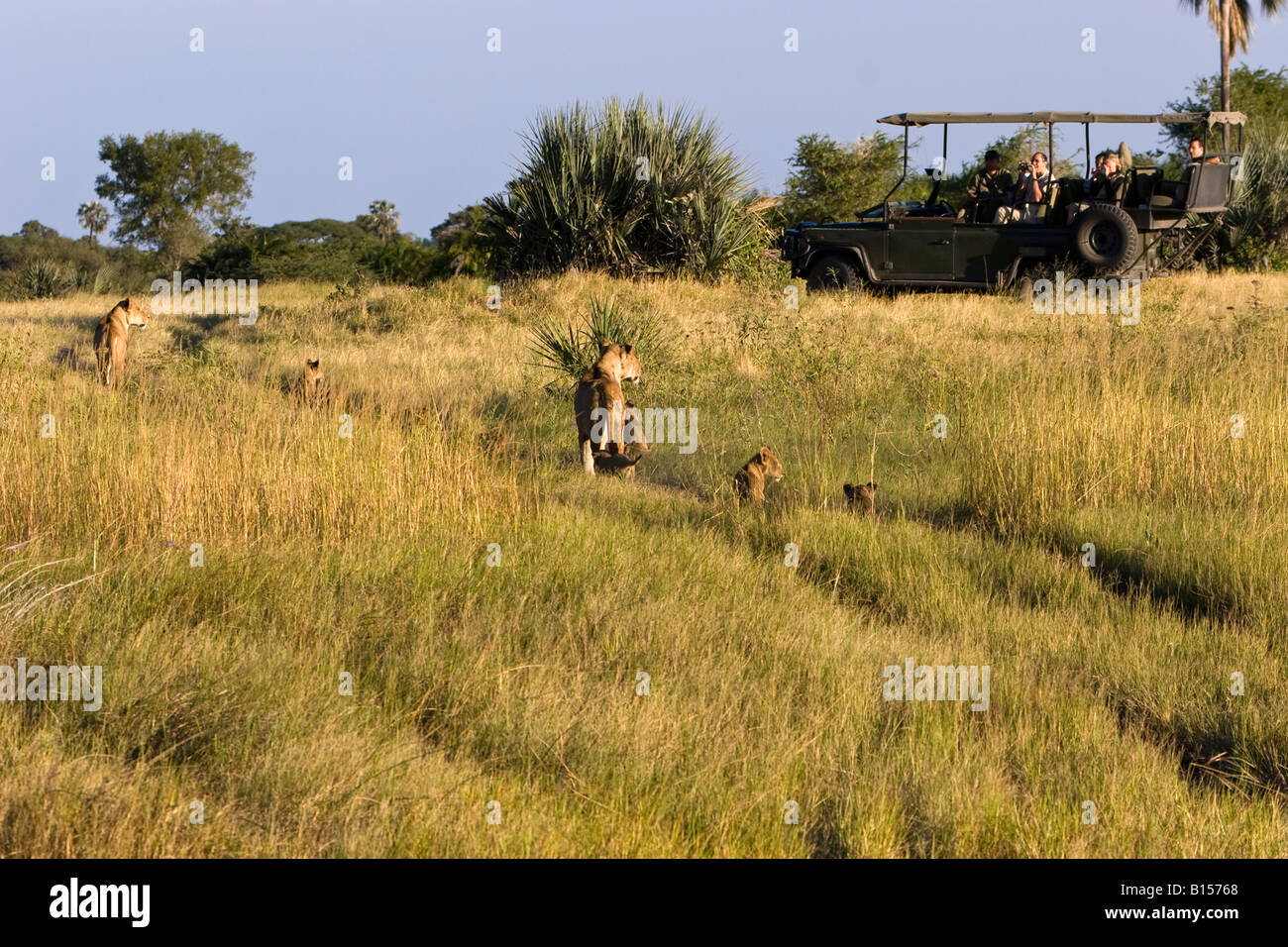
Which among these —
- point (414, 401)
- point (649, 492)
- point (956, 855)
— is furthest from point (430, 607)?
point (414, 401)

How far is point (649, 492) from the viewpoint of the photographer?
820 cm

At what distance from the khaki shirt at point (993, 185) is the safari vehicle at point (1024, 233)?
200mm

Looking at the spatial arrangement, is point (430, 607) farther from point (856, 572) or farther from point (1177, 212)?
point (1177, 212)

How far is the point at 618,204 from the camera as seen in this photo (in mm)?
19312

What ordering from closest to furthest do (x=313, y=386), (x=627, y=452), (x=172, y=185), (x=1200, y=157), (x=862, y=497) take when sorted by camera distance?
(x=862, y=497) < (x=627, y=452) < (x=313, y=386) < (x=1200, y=157) < (x=172, y=185)

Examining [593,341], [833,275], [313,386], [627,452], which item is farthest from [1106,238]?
[313,386]

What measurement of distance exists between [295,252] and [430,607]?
24961 mm

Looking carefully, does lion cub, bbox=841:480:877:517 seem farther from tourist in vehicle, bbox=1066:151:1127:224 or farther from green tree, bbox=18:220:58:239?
green tree, bbox=18:220:58:239

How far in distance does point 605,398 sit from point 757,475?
4.16 feet

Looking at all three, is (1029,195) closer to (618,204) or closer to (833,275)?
→ (833,275)

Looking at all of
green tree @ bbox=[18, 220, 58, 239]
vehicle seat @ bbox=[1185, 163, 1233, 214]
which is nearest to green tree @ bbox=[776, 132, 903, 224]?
vehicle seat @ bbox=[1185, 163, 1233, 214]

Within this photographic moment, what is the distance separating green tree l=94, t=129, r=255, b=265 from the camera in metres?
47.7

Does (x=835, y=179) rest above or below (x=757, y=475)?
above

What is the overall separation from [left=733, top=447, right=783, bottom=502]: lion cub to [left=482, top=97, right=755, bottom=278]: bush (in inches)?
456
